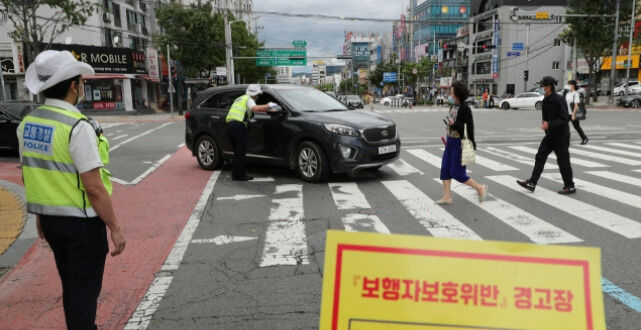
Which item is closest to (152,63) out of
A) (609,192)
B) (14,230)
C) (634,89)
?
(14,230)

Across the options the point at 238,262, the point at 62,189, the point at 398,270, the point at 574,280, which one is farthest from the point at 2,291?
the point at 574,280

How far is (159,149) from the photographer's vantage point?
50.1 ft

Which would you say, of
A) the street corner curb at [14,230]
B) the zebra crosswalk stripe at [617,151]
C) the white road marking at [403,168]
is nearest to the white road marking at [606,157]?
the zebra crosswalk stripe at [617,151]

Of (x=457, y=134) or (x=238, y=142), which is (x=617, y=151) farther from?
(x=238, y=142)

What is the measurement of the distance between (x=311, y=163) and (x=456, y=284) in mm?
6947

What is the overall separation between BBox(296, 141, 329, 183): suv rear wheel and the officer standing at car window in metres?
0.98

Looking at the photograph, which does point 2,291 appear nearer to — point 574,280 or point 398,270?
point 398,270

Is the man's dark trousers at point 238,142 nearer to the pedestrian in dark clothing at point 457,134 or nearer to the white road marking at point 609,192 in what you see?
the pedestrian in dark clothing at point 457,134

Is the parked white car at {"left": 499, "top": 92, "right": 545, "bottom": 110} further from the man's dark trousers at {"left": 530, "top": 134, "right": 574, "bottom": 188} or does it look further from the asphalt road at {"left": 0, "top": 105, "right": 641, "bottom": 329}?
the man's dark trousers at {"left": 530, "top": 134, "right": 574, "bottom": 188}

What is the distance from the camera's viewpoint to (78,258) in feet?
8.87

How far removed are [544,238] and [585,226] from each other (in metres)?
0.77

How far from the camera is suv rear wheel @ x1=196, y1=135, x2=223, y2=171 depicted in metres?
10.3

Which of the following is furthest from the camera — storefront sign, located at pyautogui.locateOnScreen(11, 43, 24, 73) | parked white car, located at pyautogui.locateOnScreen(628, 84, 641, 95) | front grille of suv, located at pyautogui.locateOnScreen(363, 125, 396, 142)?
parked white car, located at pyautogui.locateOnScreen(628, 84, 641, 95)

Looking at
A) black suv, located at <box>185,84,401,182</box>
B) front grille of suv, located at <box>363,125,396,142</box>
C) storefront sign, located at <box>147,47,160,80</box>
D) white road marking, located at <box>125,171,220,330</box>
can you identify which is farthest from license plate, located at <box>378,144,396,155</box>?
storefront sign, located at <box>147,47,160,80</box>
